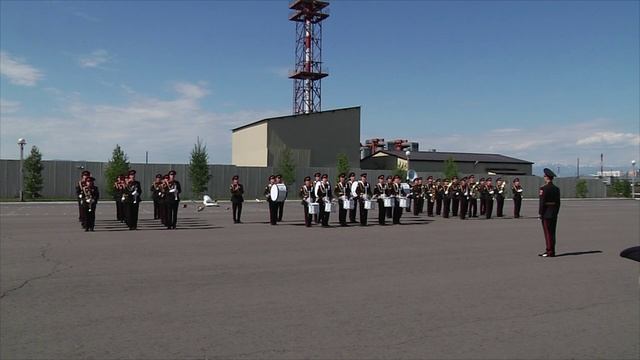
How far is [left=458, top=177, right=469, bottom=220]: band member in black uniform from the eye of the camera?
24.1m

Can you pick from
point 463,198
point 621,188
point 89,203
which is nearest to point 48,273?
point 89,203

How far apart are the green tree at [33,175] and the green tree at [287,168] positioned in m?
18.0

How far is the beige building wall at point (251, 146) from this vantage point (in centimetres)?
5503

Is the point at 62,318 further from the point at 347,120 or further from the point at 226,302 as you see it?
the point at 347,120

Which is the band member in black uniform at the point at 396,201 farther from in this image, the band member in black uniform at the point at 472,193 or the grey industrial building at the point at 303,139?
the grey industrial building at the point at 303,139

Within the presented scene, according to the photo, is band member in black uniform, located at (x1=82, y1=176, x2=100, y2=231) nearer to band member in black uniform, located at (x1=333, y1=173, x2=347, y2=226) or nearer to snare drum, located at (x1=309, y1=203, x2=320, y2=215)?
snare drum, located at (x1=309, y1=203, x2=320, y2=215)

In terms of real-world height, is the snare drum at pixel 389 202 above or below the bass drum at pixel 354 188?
below

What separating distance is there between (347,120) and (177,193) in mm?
41297

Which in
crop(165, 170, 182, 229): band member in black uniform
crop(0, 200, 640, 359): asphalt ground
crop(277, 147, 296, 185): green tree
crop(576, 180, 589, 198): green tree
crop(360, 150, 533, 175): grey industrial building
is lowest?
crop(0, 200, 640, 359): asphalt ground

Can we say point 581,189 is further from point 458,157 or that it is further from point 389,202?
point 389,202

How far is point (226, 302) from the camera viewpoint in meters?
7.37

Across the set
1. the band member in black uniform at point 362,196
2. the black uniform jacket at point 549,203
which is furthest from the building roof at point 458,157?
the black uniform jacket at point 549,203

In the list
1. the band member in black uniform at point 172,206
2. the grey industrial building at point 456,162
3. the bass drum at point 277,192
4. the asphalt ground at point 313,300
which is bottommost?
the asphalt ground at point 313,300

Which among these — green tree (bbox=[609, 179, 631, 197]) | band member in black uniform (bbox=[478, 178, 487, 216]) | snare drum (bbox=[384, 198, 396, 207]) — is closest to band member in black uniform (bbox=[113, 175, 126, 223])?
snare drum (bbox=[384, 198, 396, 207])
